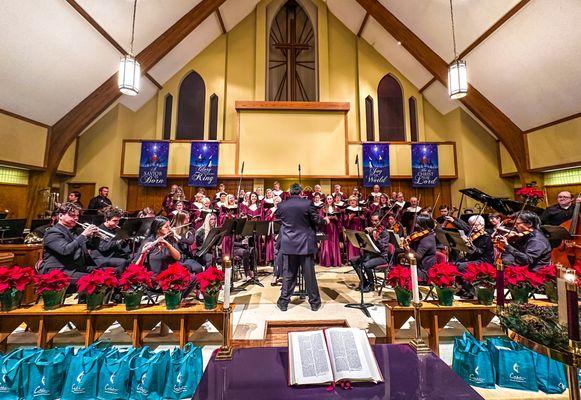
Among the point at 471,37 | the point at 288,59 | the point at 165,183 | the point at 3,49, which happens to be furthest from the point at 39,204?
the point at 471,37

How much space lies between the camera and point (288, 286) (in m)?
3.61

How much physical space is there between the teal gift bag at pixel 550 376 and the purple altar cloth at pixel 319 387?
1.47m

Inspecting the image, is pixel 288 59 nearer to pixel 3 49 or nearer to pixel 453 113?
pixel 453 113

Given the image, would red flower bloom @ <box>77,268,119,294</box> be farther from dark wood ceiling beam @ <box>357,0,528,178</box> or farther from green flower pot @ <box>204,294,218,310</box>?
dark wood ceiling beam @ <box>357,0,528,178</box>

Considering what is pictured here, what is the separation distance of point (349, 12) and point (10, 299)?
1112 centimetres

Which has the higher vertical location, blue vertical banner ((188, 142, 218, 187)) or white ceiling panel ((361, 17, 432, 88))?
white ceiling panel ((361, 17, 432, 88))

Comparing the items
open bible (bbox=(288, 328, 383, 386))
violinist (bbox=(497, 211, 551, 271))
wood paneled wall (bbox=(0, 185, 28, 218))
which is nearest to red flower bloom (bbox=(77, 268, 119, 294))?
open bible (bbox=(288, 328, 383, 386))

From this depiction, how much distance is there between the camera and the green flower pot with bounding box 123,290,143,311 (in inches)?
103

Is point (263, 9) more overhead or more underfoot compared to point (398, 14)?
more overhead

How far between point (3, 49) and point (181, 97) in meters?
4.91

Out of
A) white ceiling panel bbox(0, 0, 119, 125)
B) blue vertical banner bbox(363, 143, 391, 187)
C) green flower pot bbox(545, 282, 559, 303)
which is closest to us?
green flower pot bbox(545, 282, 559, 303)

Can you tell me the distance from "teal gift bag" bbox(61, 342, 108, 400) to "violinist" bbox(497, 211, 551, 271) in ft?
15.2

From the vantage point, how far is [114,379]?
2055mm

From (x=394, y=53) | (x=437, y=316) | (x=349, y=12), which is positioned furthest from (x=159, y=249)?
(x=349, y=12)
